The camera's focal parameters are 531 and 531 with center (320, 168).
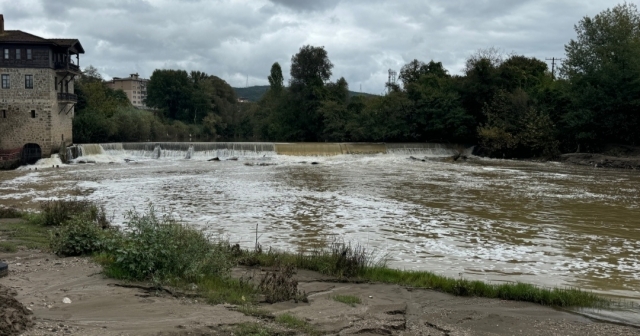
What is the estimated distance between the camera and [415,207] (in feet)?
57.1

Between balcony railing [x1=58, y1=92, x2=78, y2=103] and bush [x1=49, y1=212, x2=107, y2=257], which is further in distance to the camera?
balcony railing [x1=58, y1=92, x2=78, y2=103]

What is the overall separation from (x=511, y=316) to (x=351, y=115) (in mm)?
47447

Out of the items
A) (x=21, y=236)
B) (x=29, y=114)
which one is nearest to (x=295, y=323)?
(x=21, y=236)

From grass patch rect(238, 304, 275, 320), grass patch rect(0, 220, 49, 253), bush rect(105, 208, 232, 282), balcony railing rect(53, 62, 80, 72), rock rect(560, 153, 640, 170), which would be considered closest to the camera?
grass patch rect(238, 304, 275, 320)

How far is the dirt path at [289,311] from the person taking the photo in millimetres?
5406

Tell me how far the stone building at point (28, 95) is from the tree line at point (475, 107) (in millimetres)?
10377

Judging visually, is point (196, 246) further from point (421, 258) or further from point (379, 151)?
point (379, 151)

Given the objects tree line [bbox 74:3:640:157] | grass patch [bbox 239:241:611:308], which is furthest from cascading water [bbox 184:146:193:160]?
grass patch [bbox 239:241:611:308]

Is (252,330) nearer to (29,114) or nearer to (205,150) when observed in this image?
(205,150)

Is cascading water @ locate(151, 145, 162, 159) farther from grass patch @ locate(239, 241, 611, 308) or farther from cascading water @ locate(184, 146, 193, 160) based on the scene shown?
grass patch @ locate(239, 241, 611, 308)

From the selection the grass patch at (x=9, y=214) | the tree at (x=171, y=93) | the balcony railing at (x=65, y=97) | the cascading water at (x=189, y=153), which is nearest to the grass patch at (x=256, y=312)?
the grass patch at (x=9, y=214)

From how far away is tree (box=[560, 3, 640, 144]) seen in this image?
118ft

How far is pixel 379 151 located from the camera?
40.4m

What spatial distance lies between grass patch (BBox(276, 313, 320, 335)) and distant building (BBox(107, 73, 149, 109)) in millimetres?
140429
